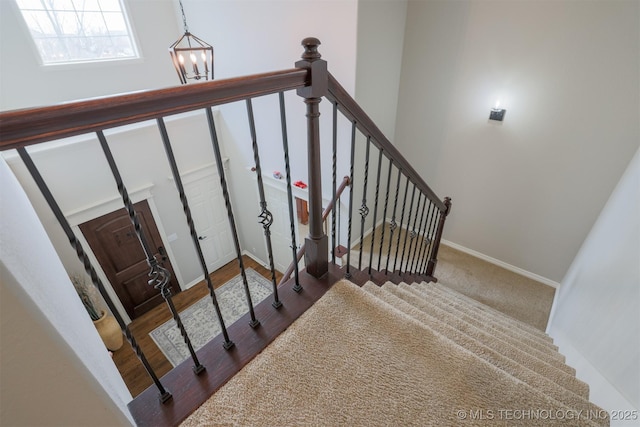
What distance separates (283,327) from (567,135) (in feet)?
11.7

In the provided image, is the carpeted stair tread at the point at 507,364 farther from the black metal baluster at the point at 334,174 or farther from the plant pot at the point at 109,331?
the plant pot at the point at 109,331

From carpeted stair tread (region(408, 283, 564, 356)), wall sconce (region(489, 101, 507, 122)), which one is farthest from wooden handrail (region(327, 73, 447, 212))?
wall sconce (region(489, 101, 507, 122))

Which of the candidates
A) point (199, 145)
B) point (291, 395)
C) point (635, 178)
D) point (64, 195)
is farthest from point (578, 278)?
point (64, 195)

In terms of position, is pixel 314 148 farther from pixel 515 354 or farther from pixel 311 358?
pixel 515 354

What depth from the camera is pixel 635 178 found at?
2.34 m

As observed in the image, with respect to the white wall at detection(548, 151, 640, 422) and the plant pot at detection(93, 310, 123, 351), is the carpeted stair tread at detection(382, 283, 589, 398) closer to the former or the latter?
the white wall at detection(548, 151, 640, 422)

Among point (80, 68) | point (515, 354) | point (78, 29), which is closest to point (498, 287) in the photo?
point (515, 354)

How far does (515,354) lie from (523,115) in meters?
2.87

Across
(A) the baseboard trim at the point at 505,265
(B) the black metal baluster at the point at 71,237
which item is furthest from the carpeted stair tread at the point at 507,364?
(A) the baseboard trim at the point at 505,265

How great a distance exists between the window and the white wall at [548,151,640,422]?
6.19 meters

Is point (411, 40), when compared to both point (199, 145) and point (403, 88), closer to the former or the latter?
point (403, 88)

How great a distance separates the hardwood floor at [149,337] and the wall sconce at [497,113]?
440cm

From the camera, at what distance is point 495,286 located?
3814mm

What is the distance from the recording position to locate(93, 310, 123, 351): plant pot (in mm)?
4020
